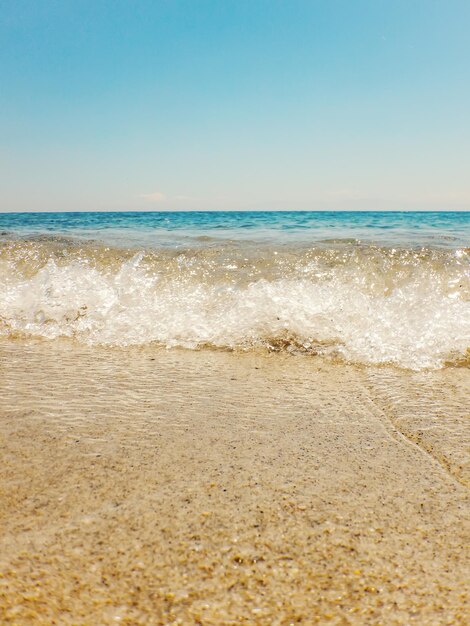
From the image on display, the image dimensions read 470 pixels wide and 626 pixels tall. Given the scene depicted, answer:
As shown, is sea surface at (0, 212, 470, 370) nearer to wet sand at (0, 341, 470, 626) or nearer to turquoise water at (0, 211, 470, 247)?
wet sand at (0, 341, 470, 626)

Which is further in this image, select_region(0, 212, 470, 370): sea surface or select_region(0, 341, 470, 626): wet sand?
select_region(0, 212, 470, 370): sea surface

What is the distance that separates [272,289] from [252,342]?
678 millimetres

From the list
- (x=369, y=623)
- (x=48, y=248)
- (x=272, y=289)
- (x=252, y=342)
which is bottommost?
(x=369, y=623)

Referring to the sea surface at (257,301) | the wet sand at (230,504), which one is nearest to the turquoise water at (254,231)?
the sea surface at (257,301)

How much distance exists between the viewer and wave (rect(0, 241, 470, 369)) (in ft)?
10.0

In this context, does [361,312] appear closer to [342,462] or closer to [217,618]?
[342,462]

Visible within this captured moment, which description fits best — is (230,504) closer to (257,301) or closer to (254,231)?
(257,301)

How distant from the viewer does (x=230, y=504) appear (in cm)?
127

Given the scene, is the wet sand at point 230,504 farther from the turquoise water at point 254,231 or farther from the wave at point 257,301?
the turquoise water at point 254,231

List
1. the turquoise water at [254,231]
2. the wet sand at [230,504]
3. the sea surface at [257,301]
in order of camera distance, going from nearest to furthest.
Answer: the wet sand at [230,504], the sea surface at [257,301], the turquoise water at [254,231]

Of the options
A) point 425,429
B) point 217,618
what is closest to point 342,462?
point 425,429

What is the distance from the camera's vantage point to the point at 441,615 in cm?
94

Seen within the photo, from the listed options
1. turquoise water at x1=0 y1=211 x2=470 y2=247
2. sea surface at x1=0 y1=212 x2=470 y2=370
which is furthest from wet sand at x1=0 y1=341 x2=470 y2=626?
turquoise water at x1=0 y1=211 x2=470 y2=247

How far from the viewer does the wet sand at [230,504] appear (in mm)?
957
